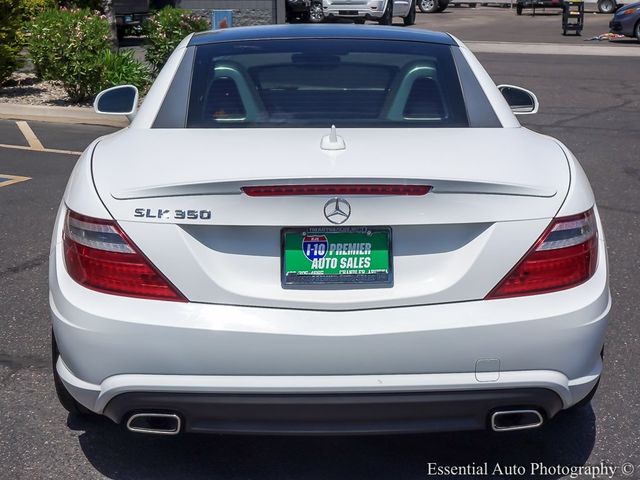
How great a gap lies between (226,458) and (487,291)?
4.27ft

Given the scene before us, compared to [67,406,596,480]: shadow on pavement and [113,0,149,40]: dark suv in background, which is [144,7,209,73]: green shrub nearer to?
[113,0,149,40]: dark suv in background

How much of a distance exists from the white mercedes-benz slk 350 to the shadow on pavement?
53 centimetres

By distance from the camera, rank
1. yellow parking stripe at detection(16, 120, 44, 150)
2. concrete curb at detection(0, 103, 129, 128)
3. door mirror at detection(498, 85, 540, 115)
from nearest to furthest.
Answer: door mirror at detection(498, 85, 540, 115) < yellow parking stripe at detection(16, 120, 44, 150) < concrete curb at detection(0, 103, 129, 128)

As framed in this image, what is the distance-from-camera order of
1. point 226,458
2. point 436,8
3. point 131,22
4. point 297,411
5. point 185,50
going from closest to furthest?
point 297,411 → point 226,458 → point 185,50 → point 131,22 → point 436,8

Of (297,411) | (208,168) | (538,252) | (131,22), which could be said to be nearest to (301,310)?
(297,411)

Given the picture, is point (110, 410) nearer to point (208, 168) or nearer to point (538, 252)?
point (208, 168)

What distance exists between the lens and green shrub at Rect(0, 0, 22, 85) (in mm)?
14312

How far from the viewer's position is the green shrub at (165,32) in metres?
14.2

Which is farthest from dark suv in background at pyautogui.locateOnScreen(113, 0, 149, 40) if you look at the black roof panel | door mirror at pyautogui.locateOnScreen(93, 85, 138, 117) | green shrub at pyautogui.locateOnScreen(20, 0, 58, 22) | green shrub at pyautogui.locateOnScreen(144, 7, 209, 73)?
the black roof panel

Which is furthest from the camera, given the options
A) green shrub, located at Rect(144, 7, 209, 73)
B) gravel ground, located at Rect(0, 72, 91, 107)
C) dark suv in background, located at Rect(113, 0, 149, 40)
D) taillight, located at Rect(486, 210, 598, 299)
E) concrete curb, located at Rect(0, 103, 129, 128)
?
dark suv in background, located at Rect(113, 0, 149, 40)

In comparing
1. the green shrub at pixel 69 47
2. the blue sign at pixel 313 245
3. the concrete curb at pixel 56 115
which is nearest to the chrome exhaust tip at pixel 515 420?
the blue sign at pixel 313 245

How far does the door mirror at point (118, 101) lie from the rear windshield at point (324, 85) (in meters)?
0.67

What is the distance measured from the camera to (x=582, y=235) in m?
3.35

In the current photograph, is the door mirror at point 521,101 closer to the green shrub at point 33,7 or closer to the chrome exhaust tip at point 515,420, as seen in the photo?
the chrome exhaust tip at point 515,420
